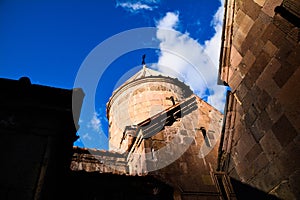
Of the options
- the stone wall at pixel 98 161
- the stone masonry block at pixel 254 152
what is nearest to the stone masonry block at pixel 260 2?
the stone masonry block at pixel 254 152

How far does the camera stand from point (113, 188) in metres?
5.03

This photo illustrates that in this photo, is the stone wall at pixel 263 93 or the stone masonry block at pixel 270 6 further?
the stone masonry block at pixel 270 6

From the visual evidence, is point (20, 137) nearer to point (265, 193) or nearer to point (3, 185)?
point (3, 185)

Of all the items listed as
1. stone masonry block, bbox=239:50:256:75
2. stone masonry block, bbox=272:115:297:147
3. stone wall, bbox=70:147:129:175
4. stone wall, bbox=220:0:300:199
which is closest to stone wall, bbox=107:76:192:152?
stone wall, bbox=70:147:129:175

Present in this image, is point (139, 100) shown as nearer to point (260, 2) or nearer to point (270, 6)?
point (260, 2)

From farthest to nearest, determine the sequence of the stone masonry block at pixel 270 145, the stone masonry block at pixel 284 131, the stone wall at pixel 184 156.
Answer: the stone wall at pixel 184 156 → the stone masonry block at pixel 270 145 → the stone masonry block at pixel 284 131

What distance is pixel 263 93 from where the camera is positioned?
3789mm

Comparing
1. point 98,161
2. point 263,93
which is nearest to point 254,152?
point 263,93

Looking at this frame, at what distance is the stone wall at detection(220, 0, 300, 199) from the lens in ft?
10.5

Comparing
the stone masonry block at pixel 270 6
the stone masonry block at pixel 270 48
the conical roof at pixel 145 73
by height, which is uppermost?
the conical roof at pixel 145 73

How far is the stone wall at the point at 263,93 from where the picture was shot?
3.19 metres

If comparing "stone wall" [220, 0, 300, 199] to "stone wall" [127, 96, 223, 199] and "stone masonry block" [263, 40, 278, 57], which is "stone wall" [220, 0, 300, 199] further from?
"stone wall" [127, 96, 223, 199]

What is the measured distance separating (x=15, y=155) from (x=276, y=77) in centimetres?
417

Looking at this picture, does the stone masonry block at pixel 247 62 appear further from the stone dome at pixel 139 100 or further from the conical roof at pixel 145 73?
the conical roof at pixel 145 73
